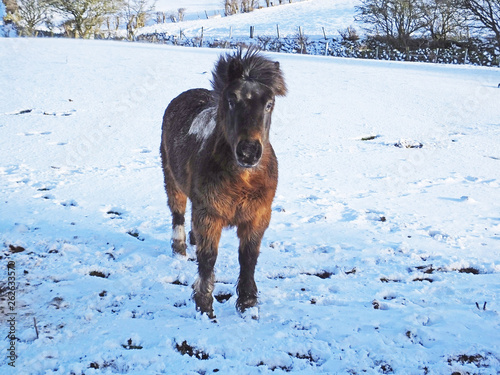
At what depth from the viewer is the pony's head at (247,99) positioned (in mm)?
2832

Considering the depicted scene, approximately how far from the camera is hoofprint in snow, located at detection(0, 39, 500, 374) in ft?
9.02

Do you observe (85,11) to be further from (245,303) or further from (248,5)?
(245,303)

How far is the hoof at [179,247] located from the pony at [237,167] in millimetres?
1160

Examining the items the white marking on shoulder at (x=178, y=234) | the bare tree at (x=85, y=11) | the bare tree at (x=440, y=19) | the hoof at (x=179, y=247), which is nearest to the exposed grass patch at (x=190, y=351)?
the hoof at (x=179, y=247)

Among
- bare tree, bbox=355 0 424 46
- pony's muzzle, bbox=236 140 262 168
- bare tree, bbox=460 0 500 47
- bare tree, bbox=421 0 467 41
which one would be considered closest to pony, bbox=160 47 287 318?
pony's muzzle, bbox=236 140 262 168

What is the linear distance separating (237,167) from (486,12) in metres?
29.0

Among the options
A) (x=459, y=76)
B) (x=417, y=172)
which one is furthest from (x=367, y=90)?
(x=417, y=172)

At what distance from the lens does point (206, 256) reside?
339 cm

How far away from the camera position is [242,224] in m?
3.39

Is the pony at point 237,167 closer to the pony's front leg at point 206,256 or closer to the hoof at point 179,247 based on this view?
the pony's front leg at point 206,256

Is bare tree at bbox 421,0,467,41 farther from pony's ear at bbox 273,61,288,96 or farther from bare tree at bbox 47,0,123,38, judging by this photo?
pony's ear at bbox 273,61,288,96

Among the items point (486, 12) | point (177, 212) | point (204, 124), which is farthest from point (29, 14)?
point (204, 124)

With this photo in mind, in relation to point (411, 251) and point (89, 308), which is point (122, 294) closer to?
point (89, 308)

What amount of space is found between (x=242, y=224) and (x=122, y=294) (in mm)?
1223
